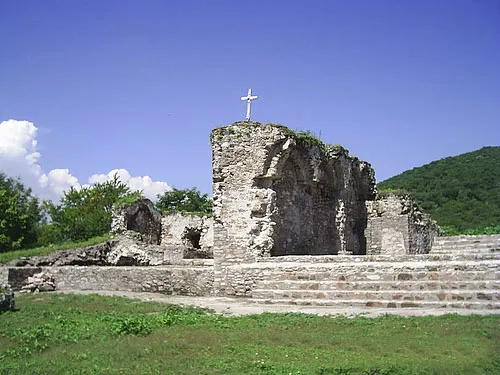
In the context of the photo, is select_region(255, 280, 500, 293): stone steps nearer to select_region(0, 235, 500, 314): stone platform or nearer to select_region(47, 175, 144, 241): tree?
select_region(0, 235, 500, 314): stone platform

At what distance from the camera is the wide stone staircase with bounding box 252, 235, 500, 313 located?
10289mm

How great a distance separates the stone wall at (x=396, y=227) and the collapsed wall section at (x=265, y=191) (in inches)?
133

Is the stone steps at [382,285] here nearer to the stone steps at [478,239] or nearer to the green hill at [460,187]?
the stone steps at [478,239]

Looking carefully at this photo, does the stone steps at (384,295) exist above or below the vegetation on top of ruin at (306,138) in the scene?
below

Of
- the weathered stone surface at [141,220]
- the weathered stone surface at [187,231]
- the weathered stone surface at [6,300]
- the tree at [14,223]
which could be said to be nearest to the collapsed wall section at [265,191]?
the weathered stone surface at [6,300]

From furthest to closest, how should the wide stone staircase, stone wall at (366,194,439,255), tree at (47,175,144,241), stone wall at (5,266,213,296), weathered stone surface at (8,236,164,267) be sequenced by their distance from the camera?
tree at (47,175,144,241) → stone wall at (366,194,439,255) → weathered stone surface at (8,236,164,267) → stone wall at (5,266,213,296) → the wide stone staircase

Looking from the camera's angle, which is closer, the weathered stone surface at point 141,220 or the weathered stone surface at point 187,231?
the weathered stone surface at point 141,220

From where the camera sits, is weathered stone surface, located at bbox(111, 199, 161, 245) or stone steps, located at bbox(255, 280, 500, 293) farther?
weathered stone surface, located at bbox(111, 199, 161, 245)

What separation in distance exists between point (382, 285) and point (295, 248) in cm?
623

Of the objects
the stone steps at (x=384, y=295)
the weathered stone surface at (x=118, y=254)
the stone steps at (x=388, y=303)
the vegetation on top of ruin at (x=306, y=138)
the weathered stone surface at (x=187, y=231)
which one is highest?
the vegetation on top of ruin at (x=306, y=138)

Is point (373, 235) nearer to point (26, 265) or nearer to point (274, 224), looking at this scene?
point (274, 224)

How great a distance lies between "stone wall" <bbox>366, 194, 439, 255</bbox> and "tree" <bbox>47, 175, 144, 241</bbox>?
21897 mm

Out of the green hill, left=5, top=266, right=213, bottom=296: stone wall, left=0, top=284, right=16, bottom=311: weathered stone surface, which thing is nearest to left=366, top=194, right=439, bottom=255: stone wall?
left=5, top=266, right=213, bottom=296: stone wall

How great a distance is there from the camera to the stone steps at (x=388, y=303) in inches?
387
